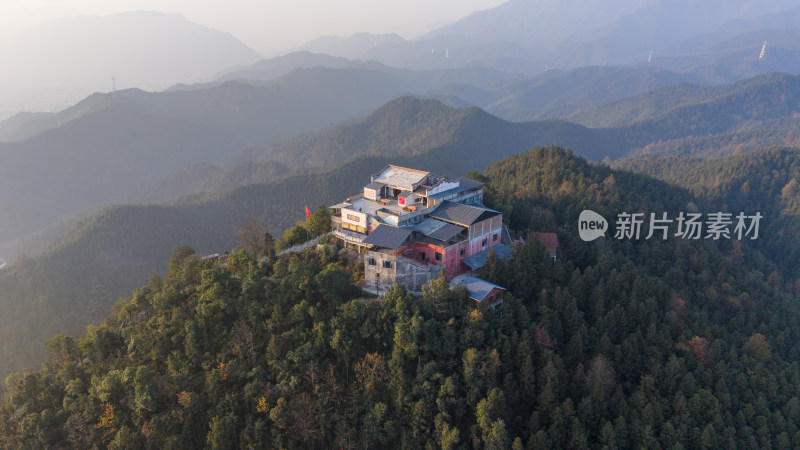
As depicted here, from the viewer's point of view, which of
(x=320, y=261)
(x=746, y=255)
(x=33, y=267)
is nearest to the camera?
(x=320, y=261)

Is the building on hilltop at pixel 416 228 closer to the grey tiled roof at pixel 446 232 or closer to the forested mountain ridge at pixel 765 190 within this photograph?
the grey tiled roof at pixel 446 232

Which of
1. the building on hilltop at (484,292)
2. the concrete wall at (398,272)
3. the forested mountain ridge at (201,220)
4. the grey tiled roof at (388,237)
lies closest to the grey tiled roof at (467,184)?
the grey tiled roof at (388,237)

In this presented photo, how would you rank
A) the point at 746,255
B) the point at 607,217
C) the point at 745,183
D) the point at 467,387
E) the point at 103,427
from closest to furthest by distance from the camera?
1. the point at 467,387
2. the point at 103,427
3. the point at 607,217
4. the point at 746,255
5. the point at 745,183

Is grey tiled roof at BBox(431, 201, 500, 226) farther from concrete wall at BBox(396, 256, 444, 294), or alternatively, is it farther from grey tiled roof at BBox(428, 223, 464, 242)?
concrete wall at BBox(396, 256, 444, 294)

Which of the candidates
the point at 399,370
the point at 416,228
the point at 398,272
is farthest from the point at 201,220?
the point at 399,370

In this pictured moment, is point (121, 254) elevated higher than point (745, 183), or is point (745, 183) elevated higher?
point (745, 183)

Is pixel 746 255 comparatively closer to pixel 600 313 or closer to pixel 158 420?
pixel 600 313

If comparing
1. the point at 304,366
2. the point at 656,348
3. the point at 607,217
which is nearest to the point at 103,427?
the point at 304,366
